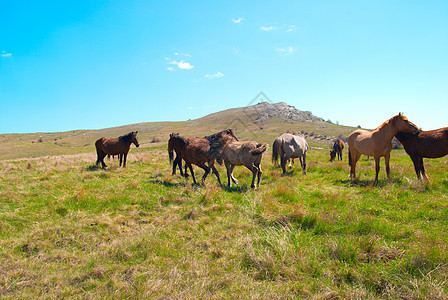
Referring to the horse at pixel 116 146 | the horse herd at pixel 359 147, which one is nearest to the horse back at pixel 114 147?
the horse at pixel 116 146

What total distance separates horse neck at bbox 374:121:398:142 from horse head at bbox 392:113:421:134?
0.40 feet

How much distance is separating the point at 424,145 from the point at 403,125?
100 centimetres

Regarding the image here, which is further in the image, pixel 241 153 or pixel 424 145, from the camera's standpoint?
pixel 241 153

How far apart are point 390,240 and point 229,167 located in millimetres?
6061

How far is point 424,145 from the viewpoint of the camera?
8594mm

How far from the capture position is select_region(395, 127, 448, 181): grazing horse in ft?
27.1

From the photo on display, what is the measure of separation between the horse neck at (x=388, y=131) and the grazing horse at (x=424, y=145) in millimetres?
387

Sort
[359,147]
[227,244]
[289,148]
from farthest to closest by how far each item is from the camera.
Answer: [289,148] → [359,147] → [227,244]

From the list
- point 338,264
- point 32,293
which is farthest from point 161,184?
point 338,264

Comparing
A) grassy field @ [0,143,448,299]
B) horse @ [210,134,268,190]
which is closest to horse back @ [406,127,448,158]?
grassy field @ [0,143,448,299]

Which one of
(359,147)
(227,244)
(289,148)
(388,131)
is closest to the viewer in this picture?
(227,244)

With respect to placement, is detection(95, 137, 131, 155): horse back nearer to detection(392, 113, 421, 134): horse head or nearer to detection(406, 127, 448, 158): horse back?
detection(392, 113, 421, 134): horse head

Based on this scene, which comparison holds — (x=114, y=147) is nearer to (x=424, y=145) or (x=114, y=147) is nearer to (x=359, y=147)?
(x=359, y=147)

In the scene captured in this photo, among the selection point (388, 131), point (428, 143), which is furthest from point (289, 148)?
point (428, 143)
